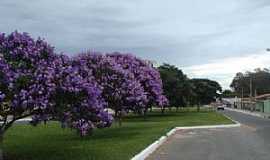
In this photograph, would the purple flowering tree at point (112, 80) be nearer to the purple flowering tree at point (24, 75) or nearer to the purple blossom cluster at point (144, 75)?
the purple blossom cluster at point (144, 75)

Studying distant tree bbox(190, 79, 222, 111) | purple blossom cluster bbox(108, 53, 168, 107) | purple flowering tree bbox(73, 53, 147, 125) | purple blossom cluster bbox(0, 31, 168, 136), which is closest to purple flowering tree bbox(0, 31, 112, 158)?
purple blossom cluster bbox(0, 31, 168, 136)

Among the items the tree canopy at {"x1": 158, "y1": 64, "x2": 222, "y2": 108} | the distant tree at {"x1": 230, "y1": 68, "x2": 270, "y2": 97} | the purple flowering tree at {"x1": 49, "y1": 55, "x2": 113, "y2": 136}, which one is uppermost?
the distant tree at {"x1": 230, "y1": 68, "x2": 270, "y2": 97}

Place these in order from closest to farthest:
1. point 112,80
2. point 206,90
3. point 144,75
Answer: point 112,80 → point 144,75 → point 206,90

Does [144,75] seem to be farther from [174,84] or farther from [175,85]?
[175,85]

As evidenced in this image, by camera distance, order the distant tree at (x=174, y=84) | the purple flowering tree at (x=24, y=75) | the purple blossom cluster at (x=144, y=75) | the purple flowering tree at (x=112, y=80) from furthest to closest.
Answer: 1. the distant tree at (x=174, y=84)
2. the purple blossom cluster at (x=144, y=75)
3. the purple flowering tree at (x=112, y=80)
4. the purple flowering tree at (x=24, y=75)

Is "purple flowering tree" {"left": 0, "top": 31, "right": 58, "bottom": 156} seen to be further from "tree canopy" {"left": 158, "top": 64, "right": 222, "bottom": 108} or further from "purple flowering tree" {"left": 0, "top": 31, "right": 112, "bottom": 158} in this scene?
"tree canopy" {"left": 158, "top": 64, "right": 222, "bottom": 108}

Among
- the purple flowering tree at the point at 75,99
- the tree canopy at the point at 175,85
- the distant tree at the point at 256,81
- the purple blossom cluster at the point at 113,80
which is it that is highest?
the distant tree at the point at 256,81

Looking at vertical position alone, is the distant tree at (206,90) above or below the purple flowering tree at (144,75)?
above

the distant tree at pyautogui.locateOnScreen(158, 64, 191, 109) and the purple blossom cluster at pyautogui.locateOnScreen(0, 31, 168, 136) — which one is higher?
the distant tree at pyautogui.locateOnScreen(158, 64, 191, 109)

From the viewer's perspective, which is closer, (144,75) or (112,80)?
(112,80)

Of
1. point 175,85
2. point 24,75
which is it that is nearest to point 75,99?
point 24,75

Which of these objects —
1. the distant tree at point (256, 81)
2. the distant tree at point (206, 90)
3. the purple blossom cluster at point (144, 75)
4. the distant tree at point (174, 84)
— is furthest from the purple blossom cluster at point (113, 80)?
the distant tree at point (256, 81)

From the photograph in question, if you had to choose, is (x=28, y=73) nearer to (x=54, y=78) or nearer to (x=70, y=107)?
(x=54, y=78)

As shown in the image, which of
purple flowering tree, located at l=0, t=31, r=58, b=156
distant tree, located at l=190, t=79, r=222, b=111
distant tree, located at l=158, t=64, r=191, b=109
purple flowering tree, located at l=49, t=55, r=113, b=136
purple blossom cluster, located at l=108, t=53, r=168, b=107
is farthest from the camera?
distant tree, located at l=190, t=79, r=222, b=111
